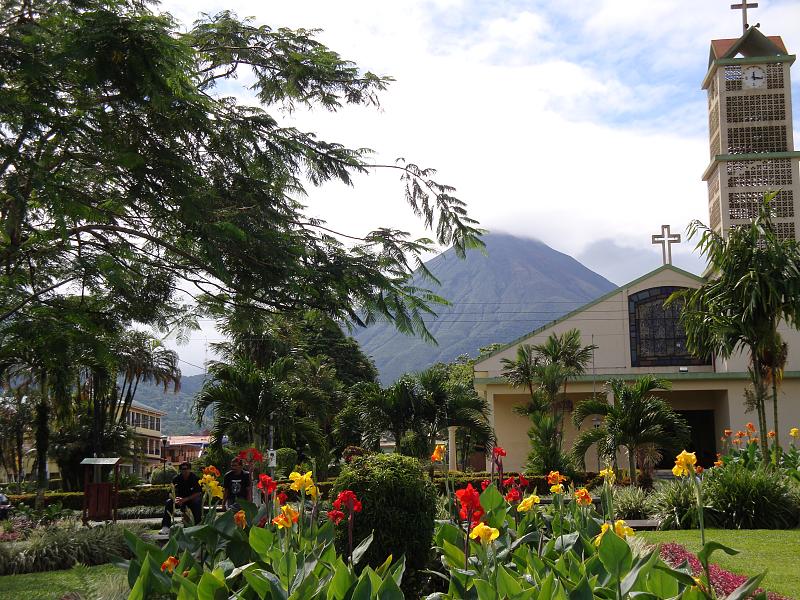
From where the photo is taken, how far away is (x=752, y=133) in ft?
123

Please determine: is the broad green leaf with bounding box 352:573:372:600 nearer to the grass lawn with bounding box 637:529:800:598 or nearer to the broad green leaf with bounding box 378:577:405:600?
the broad green leaf with bounding box 378:577:405:600

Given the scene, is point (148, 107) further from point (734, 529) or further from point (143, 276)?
point (734, 529)

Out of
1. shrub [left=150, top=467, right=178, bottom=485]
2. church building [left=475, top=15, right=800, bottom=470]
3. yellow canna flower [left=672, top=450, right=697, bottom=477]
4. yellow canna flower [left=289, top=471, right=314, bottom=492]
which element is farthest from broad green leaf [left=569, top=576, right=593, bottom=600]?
shrub [left=150, top=467, right=178, bottom=485]

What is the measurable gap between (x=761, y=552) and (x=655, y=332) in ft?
88.9

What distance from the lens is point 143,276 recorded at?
35.9 ft

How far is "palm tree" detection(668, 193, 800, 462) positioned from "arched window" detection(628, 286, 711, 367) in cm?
1983

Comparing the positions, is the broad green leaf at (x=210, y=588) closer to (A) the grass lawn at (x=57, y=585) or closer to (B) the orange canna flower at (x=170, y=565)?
(B) the orange canna flower at (x=170, y=565)

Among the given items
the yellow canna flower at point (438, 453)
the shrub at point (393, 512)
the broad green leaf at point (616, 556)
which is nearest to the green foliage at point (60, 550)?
the shrub at point (393, 512)

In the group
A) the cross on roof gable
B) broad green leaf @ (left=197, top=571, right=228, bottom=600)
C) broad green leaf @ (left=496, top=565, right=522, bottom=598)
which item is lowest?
broad green leaf @ (left=197, top=571, right=228, bottom=600)

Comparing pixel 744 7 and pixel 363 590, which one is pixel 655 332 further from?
pixel 363 590

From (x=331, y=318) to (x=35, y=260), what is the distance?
4.24 meters

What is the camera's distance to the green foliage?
11.6 m

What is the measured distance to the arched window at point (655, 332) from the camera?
3578 centimetres

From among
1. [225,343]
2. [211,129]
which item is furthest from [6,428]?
[211,129]
